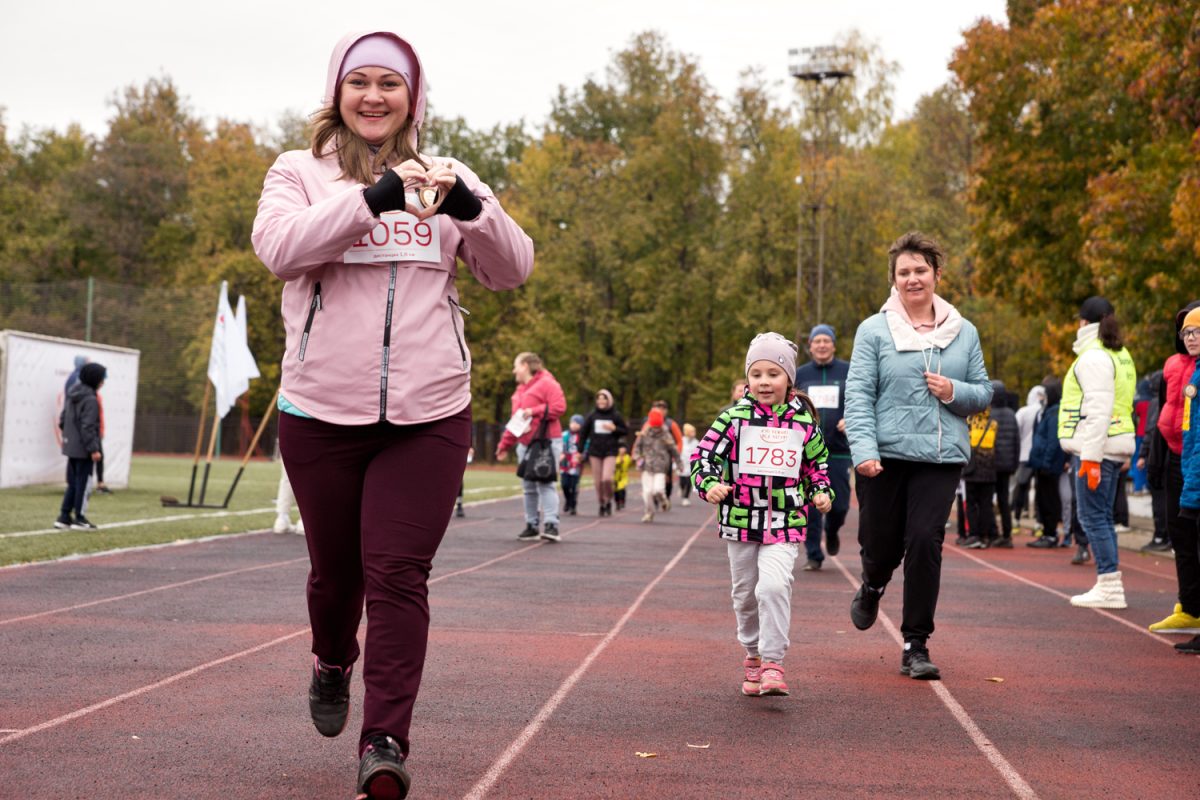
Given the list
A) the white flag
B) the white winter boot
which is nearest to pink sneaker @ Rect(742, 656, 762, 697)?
the white winter boot

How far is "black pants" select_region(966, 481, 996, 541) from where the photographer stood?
56.4 feet

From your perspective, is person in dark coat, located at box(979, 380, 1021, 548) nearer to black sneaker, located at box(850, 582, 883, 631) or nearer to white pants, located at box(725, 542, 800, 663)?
black sneaker, located at box(850, 582, 883, 631)

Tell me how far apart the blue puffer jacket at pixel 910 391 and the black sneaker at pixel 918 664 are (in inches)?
37.2

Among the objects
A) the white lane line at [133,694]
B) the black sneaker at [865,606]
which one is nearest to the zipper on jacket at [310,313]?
the white lane line at [133,694]

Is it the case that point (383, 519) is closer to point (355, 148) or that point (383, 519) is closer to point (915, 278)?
point (355, 148)

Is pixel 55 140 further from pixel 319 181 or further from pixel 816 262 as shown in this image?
pixel 319 181

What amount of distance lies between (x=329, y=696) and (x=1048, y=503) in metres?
14.3

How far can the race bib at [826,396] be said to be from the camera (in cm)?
1225

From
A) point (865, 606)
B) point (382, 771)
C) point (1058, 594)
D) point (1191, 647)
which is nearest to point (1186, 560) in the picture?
point (1191, 647)

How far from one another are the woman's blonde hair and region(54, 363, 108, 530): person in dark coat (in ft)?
38.4

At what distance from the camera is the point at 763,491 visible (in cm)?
646

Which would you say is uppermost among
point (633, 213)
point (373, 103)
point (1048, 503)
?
point (633, 213)

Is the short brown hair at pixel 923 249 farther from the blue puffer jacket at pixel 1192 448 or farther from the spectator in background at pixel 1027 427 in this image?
the spectator in background at pixel 1027 427

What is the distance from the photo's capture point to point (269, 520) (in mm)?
17750
